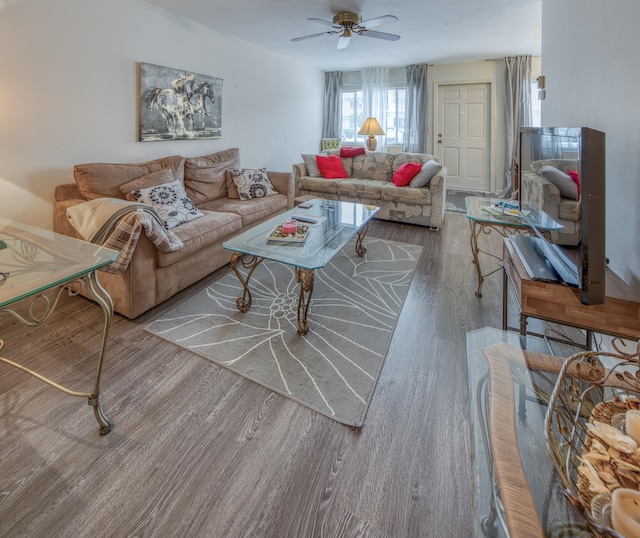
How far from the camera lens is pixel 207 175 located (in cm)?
359

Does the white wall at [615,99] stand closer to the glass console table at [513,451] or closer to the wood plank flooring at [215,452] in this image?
the glass console table at [513,451]

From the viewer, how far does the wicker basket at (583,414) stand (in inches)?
22.7

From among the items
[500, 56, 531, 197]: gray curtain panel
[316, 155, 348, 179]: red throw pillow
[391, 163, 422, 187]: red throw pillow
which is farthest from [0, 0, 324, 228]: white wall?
[500, 56, 531, 197]: gray curtain panel

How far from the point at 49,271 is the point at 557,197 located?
6.57 ft

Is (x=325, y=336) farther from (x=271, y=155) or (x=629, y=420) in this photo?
(x=271, y=155)

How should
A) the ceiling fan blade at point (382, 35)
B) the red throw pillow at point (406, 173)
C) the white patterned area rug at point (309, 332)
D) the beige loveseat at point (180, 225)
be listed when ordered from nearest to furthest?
the white patterned area rug at point (309, 332) < the beige loveseat at point (180, 225) < the ceiling fan blade at point (382, 35) < the red throw pillow at point (406, 173)

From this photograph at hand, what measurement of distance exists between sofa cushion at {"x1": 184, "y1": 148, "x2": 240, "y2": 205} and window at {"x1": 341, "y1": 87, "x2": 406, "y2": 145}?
3.72 metres

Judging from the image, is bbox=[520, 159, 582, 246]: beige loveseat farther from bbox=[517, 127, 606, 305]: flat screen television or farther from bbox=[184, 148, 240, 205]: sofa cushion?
bbox=[184, 148, 240, 205]: sofa cushion

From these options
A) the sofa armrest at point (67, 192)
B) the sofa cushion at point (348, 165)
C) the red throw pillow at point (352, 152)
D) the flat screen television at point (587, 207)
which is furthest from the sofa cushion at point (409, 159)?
the sofa armrest at point (67, 192)

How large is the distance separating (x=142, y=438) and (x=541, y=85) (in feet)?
12.3

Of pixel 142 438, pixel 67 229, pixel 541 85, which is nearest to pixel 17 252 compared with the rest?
pixel 142 438

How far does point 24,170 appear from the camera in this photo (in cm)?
242

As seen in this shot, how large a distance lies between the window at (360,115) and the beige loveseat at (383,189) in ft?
6.12

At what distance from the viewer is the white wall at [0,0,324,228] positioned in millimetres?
2307
